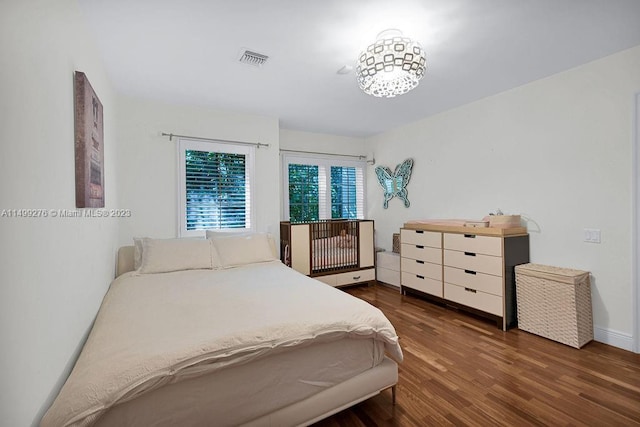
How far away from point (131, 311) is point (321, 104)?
2746mm

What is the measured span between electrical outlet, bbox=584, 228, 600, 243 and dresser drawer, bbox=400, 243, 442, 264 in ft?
4.19

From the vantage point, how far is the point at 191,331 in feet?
4.61

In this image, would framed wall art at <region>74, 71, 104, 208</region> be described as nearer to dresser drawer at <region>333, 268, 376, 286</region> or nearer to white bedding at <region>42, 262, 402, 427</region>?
white bedding at <region>42, 262, 402, 427</region>

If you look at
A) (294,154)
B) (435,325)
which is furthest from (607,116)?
(294,154)

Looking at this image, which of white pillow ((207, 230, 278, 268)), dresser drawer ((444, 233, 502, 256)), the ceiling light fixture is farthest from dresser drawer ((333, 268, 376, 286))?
the ceiling light fixture

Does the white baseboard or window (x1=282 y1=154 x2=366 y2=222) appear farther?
window (x1=282 y1=154 x2=366 y2=222)

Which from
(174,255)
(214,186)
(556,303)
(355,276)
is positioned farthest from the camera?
(355,276)

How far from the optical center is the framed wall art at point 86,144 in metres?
1.56

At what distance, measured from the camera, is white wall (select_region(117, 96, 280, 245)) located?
10.2ft

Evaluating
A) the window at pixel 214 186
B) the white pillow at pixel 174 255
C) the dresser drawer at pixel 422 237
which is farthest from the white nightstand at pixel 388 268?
the white pillow at pixel 174 255

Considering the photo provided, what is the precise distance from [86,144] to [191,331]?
122 cm

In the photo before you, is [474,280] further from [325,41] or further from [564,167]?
[325,41]

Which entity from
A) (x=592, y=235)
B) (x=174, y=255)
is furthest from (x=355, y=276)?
(x=592, y=235)

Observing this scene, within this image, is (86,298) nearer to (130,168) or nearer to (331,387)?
(331,387)
